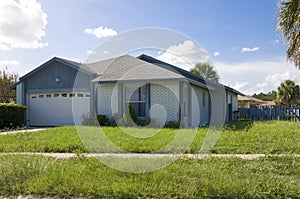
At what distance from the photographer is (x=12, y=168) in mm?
6117

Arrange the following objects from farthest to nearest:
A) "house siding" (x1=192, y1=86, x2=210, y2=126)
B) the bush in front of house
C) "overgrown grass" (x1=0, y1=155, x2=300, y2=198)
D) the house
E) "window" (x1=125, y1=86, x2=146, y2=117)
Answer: "house siding" (x1=192, y1=86, x2=210, y2=126) → "window" (x1=125, y1=86, x2=146, y2=117) → the bush in front of house → the house → "overgrown grass" (x1=0, y1=155, x2=300, y2=198)

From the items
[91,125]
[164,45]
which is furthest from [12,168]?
[91,125]

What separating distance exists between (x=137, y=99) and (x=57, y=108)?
5951mm

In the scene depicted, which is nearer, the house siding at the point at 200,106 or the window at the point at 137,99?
the window at the point at 137,99

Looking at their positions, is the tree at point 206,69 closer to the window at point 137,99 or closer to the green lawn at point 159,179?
the window at point 137,99

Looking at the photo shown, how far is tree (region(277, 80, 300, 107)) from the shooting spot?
37.9 metres

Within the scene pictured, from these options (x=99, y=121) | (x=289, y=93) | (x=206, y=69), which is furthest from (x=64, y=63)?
(x=289, y=93)

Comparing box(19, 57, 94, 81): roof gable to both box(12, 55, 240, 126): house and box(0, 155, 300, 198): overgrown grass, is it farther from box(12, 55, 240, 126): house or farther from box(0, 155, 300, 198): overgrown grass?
box(0, 155, 300, 198): overgrown grass

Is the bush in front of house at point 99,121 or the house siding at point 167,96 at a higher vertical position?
the house siding at point 167,96

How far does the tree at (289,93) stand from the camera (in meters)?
37.9

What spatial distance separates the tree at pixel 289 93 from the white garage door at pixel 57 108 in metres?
29.8

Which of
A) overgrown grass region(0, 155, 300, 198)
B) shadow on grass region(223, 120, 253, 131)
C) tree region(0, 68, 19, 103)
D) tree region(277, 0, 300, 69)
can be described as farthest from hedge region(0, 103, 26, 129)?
tree region(277, 0, 300, 69)

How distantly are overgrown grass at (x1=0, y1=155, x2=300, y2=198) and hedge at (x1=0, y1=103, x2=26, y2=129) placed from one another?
1138cm

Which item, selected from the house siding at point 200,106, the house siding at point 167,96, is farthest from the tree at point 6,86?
the house siding at point 200,106
